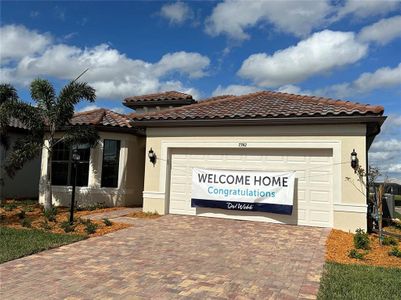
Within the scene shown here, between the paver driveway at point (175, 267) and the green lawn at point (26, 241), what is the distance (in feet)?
1.00

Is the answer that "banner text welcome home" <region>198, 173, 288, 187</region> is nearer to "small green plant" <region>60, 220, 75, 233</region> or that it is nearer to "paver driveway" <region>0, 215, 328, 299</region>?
"paver driveway" <region>0, 215, 328, 299</region>

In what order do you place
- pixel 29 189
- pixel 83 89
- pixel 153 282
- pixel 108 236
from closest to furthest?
pixel 153 282
pixel 108 236
pixel 83 89
pixel 29 189

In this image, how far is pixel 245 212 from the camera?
40.8 ft

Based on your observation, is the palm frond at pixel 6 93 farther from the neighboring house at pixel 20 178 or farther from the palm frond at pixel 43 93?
the neighboring house at pixel 20 178

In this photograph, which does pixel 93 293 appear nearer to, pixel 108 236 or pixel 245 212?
pixel 108 236

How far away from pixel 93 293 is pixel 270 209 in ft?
24.2

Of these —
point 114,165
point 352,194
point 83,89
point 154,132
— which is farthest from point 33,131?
point 352,194

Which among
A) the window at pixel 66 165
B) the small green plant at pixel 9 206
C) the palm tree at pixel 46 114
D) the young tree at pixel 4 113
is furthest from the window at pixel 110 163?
the young tree at pixel 4 113

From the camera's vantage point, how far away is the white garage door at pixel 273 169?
11.6 metres

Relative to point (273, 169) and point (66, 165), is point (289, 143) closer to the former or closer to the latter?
point (273, 169)

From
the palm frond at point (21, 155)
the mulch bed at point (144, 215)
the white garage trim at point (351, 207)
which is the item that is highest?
the palm frond at point (21, 155)

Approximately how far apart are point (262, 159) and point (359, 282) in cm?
654

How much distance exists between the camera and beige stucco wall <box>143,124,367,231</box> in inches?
435

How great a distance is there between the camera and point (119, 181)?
15641 millimetres
